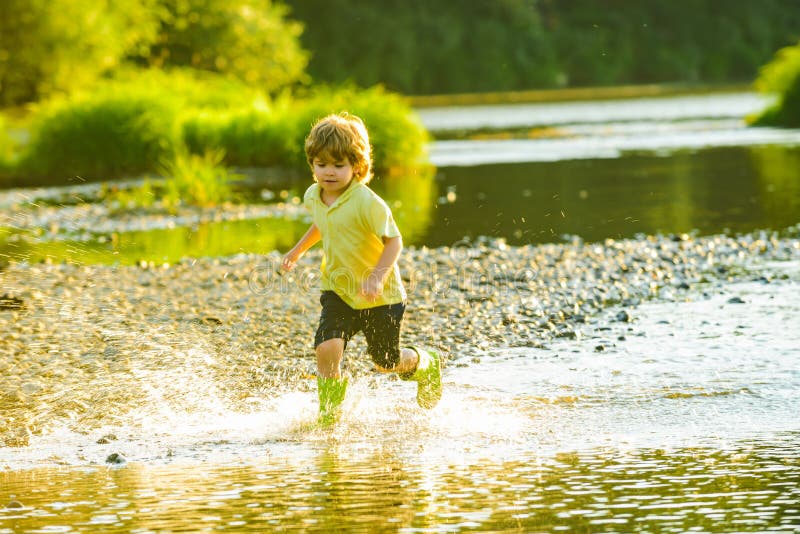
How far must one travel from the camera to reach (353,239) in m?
6.92

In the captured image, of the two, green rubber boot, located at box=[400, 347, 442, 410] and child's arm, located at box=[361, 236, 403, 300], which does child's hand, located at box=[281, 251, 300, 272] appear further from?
green rubber boot, located at box=[400, 347, 442, 410]

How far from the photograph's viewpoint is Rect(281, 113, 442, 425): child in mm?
6746

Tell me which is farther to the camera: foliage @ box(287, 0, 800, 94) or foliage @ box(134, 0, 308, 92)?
foliage @ box(287, 0, 800, 94)

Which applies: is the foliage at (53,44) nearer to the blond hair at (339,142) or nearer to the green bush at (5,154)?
the green bush at (5,154)

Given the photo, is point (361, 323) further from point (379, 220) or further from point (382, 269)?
point (379, 220)

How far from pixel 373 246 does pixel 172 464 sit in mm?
1552

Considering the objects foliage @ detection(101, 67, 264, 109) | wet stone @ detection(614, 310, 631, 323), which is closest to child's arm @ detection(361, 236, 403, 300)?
wet stone @ detection(614, 310, 631, 323)

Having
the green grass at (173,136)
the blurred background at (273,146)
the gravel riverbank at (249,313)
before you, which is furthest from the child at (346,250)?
the green grass at (173,136)

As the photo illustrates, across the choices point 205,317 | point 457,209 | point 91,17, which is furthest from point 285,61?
point 205,317

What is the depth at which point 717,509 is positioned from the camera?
17.0 feet

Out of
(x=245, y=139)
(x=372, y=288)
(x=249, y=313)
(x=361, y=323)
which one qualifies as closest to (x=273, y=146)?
(x=245, y=139)

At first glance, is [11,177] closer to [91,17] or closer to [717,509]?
[91,17]

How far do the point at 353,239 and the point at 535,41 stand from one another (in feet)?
233

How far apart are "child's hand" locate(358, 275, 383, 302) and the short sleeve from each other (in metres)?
0.27
